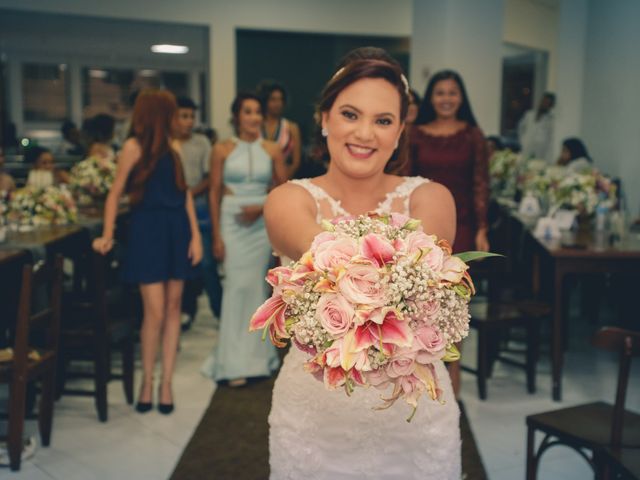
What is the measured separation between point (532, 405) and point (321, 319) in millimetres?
3554

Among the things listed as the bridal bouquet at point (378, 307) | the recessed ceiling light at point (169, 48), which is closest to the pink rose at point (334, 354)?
the bridal bouquet at point (378, 307)

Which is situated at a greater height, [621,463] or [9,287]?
[9,287]

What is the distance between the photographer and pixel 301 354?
1.90m

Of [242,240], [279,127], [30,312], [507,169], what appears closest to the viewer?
[30,312]

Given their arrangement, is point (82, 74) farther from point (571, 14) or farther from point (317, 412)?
point (317, 412)

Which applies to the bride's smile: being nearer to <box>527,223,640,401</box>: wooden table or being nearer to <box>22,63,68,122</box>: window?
<box>527,223,640,401</box>: wooden table

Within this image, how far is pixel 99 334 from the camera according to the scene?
422cm

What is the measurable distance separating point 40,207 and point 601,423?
13.0ft

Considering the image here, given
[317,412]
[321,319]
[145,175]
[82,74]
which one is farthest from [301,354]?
[82,74]

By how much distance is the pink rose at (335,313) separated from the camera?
4.35 feet

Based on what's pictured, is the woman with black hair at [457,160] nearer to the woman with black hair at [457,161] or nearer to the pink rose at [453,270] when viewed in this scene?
the woman with black hair at [457,161]

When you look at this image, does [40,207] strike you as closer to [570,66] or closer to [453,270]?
[453,270]

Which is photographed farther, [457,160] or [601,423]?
[457,160]

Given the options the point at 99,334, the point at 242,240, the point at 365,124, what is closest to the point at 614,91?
the point at 242,240
